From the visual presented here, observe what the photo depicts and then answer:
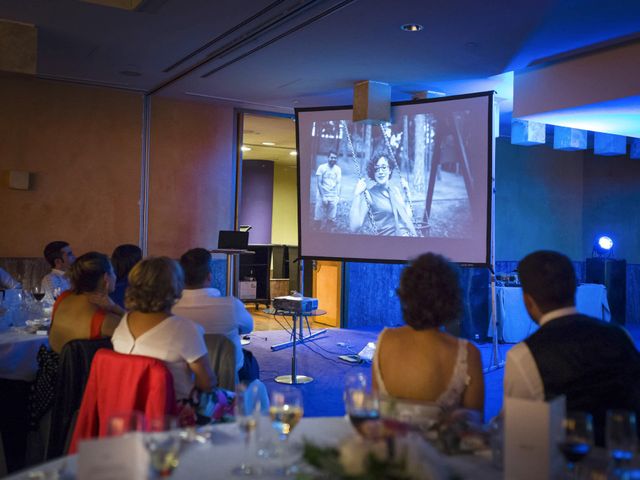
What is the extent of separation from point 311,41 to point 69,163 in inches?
143

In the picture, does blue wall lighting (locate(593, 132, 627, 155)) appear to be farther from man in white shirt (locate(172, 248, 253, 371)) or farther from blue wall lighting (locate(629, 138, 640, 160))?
man in white shirt (locate(172, 248, 253, 371))

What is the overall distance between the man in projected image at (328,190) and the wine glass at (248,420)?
582 cm

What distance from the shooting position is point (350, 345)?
7.95 meters

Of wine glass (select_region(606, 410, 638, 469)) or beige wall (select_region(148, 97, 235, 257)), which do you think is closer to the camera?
wine glass (select_region(606, 410, 638, 469))

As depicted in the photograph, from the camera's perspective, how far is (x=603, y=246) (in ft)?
33.8

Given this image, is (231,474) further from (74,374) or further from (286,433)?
(74,374)

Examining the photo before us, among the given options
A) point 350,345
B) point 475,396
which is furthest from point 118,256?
point 350,345

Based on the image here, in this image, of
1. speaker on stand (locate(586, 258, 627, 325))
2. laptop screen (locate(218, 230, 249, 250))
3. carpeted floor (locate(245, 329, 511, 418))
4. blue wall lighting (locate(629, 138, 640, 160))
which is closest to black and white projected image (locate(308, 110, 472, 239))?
laptop screen (locate(218, 230, 249, 250))

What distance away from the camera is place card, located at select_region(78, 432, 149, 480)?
1.25 meters

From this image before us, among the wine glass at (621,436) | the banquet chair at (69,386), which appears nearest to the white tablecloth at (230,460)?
the wine glass at (621,436)

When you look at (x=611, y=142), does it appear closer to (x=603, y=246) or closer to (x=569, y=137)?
(x=569, y=137)

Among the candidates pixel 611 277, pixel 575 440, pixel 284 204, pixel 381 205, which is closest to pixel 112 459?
pixel 575 440

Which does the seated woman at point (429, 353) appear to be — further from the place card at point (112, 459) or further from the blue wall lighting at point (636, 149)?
the blue wall lighting at point (636, 149)

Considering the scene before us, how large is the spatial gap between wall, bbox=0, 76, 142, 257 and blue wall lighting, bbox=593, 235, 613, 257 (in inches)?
282
